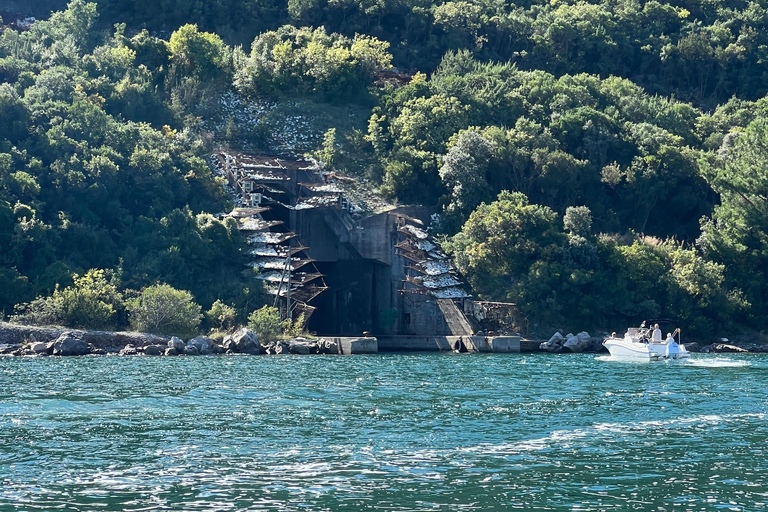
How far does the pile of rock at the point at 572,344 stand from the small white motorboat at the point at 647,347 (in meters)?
6.60

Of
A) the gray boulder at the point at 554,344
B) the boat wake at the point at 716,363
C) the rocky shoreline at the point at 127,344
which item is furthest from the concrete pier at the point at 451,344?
the boat wake at the point at 716,363

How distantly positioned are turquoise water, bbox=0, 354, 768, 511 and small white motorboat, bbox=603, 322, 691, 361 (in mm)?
9702

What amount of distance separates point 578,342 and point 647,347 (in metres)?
10.0

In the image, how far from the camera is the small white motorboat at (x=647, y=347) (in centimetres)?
7056

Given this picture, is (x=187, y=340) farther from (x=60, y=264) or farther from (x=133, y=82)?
(x=133, y=82)

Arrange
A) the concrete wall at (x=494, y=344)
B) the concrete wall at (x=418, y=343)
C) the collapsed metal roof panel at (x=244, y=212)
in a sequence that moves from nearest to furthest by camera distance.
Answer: the concrete wall at (x=494, y=344), the concrete wall at (x=418, y=343), the collapsed metal roof panel at (x=244, y=212)

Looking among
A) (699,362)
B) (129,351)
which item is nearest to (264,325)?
(129,351)

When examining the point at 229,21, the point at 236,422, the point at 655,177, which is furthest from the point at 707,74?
the point at 236,422

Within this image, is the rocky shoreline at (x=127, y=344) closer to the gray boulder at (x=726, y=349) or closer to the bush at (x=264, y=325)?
the bush at (x=264, y=325)

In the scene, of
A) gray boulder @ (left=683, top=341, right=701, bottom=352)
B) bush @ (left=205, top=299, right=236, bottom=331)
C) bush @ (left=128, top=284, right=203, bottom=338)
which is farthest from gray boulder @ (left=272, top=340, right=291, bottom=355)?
gray boulder @ (left=683, top=341, right=701, bottom=352)

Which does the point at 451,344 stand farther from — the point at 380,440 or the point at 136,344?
the point at 380,440

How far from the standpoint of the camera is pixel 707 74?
11569cm

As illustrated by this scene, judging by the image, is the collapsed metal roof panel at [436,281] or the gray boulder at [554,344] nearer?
the gray boulder at [554,344]

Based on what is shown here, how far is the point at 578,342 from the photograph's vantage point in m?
80.9
